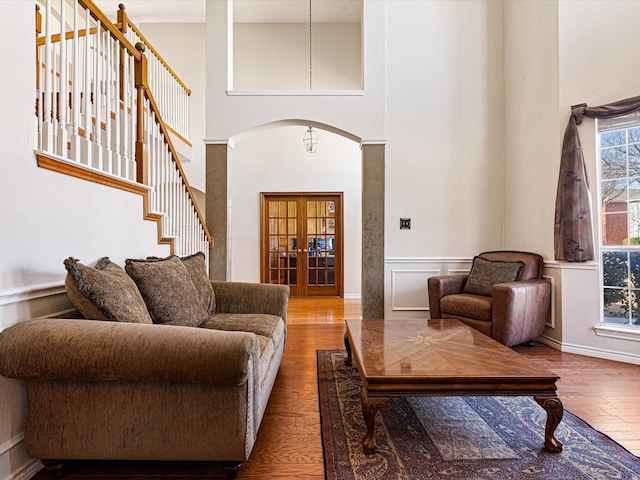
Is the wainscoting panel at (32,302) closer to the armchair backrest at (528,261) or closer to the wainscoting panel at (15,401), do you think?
the wainscoting panel at (15,401)

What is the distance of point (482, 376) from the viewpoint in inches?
68.1

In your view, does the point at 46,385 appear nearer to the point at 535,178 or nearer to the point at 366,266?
the point at 366,266

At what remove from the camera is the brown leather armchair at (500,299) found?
3248 mm

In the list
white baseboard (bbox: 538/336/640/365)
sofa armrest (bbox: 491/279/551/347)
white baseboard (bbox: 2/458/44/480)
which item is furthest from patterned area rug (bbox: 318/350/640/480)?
white baseboard (bbox: 538/336/640/365)

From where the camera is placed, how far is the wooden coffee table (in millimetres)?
1726

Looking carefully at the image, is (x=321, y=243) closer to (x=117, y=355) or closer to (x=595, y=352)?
(x=595, y=352)

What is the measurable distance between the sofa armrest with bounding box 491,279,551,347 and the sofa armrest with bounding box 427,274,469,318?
0.65 metres

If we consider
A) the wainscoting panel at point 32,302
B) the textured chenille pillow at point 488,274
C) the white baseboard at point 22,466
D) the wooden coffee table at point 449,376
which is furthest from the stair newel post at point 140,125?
the textured chenille pillow at point 488,274

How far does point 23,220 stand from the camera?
157 centimetres

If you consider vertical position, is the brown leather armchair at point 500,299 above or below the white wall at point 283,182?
below

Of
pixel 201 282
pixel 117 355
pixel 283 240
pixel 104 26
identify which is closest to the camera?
pixel 117 355

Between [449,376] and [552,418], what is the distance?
0.55 m

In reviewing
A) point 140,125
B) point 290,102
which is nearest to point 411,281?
point 290,102

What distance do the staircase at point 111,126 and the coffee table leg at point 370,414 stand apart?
6.05 feet
